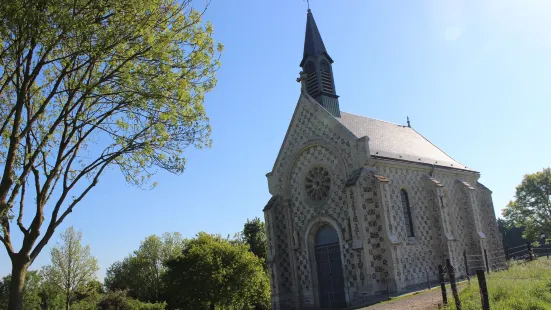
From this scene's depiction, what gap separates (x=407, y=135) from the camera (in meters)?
33.2

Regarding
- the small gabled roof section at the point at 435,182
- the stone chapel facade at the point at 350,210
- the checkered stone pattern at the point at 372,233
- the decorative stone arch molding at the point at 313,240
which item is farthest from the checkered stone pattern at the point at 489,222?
the decorative stone arch molding at the point at 313,240

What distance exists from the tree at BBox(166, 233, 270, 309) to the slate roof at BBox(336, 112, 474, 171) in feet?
38.9

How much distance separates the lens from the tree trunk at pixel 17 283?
29.6ft

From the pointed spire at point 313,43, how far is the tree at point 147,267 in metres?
34.6

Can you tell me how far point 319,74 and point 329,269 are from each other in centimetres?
1286

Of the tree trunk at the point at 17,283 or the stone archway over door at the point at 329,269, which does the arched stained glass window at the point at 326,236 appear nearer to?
the stone archway over door at the point at 329,269

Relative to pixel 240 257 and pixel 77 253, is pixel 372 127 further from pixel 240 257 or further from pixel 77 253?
pixel 77 253

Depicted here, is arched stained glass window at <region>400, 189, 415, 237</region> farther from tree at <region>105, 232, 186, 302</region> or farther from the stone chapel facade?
tree at <region>105, 232, 186, 302</region>

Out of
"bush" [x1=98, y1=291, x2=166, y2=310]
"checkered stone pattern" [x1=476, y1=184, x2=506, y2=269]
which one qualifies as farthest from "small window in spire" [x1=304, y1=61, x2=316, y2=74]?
"bush" [x1=98, y1=291, x2=166, y2=310]

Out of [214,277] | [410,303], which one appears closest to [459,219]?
[410,303]

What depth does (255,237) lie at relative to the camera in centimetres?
4781

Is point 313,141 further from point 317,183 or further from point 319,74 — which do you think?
point 319,74

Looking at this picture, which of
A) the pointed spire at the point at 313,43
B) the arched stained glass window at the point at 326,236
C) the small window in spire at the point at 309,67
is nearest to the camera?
the arched stained glass window at the point at 326,236

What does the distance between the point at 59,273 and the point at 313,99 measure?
3016 centimetres
